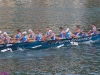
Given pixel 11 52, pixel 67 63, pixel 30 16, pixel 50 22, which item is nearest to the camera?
pixel 67 63

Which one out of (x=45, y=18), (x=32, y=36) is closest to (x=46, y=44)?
(x=32, y=36)

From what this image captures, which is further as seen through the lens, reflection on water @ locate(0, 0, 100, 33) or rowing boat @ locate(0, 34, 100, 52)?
reflection on water @ locate(0, 0, 100, 33)

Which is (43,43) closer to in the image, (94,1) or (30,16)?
(30,16)

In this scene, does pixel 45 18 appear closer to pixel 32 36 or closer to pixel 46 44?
pixel 32 36

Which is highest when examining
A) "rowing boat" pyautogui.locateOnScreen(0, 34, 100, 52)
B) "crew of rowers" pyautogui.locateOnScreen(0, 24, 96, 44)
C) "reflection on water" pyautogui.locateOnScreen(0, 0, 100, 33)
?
"reflection on water" pyautogui.locateOnScreen(0, 0, 100, 33)

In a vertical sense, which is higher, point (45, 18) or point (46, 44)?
point (45, 18)

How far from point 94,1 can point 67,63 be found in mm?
79124

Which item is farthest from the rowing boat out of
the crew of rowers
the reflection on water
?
the reflection on water

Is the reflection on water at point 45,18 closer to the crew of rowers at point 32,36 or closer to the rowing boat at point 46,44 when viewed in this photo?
the rowing boat at point 46,44

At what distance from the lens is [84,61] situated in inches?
1431

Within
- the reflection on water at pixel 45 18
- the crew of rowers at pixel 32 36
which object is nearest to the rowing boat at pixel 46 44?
the crew of rowers at pixel 32 36

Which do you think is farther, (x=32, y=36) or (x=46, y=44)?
(x=32, y=36)

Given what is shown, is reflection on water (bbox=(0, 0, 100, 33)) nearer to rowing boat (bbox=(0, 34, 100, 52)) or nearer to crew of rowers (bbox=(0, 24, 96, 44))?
rowing boat (bbox=(0, 34, 100, 52))

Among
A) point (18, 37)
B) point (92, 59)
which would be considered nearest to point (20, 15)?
point (18, 37)
